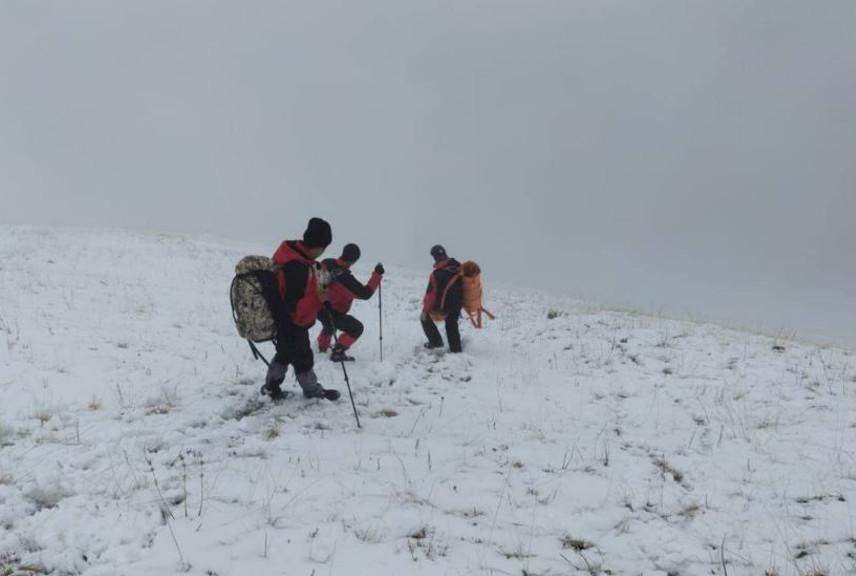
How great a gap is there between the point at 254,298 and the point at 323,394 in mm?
1824

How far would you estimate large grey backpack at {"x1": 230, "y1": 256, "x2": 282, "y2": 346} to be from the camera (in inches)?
293

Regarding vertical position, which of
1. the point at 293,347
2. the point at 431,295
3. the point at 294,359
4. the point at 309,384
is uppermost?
the point at 431,295

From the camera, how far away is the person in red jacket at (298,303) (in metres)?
7.68

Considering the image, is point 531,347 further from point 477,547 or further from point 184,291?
point 184,291

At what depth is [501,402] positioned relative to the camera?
8.71 m

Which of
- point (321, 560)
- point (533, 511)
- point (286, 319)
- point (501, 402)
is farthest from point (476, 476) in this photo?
point (286, 319)

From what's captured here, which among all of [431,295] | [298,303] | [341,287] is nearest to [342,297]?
[341,287]

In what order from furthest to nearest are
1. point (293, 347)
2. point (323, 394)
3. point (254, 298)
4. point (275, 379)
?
point (323, 394), point (275, 379), point (293, 347), point (254, 298)

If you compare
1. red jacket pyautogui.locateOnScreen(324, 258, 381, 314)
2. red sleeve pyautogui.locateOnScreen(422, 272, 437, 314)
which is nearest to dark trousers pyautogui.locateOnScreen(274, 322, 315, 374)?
red jacket pyautogui.locateOnScreen(324, 258, 381, 314)

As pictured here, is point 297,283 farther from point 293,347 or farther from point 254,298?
point 293,347

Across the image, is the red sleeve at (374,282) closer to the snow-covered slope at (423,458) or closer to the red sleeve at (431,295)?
the snow-covered slope at (423,458)

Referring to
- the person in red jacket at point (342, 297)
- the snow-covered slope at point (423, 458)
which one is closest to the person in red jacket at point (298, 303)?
the snow-covered slope at point (423, 458)

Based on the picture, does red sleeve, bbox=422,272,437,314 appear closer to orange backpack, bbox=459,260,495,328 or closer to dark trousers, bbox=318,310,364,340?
orange backpack, bbox=459,260,495,328

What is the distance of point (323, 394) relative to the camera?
27.0 ft
